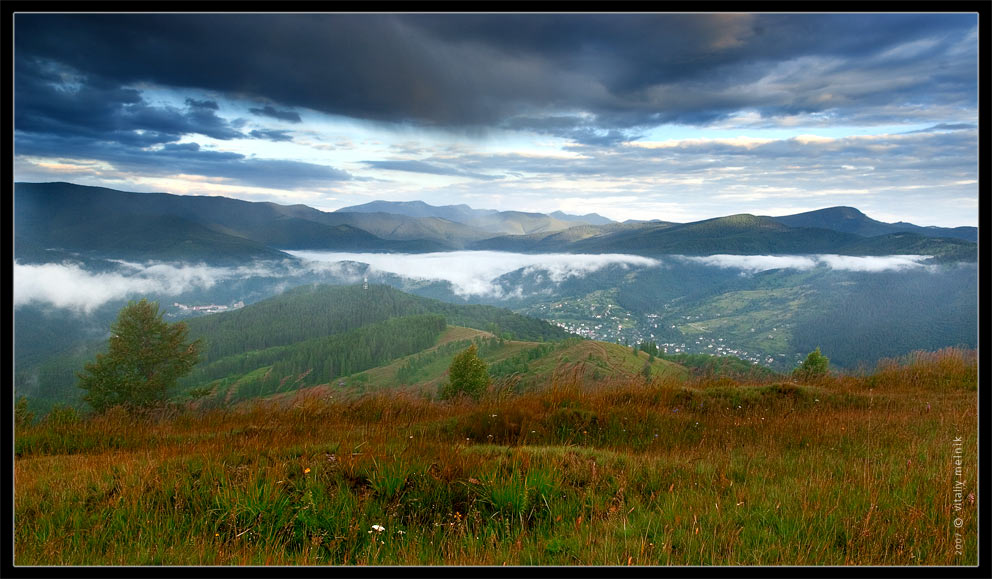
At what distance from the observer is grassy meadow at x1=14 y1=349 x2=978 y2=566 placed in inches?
135

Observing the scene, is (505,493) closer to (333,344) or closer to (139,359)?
(139,359)

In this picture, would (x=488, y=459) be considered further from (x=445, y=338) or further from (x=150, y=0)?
(x=445, y=338)

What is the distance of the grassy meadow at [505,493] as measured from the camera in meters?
3.43

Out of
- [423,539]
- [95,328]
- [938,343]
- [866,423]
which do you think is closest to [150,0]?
[423,539]

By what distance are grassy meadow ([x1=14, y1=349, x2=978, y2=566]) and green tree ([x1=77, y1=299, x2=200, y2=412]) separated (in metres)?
36.1

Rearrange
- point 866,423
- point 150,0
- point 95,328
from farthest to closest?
point 95,328 < point 866,423 < point 150,0

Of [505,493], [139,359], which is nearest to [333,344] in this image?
[139,359]

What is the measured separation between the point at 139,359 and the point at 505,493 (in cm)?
4512

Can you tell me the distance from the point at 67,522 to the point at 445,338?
548ft

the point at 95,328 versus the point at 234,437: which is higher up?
the point at 234,437

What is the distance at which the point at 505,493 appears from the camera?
4172mm

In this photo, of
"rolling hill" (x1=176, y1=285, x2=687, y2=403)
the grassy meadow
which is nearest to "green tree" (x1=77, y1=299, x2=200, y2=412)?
the grassy meadow

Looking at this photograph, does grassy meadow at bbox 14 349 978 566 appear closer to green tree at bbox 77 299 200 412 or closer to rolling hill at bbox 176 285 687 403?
green tree at bbox 77 299 200 412

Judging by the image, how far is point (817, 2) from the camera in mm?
3877
